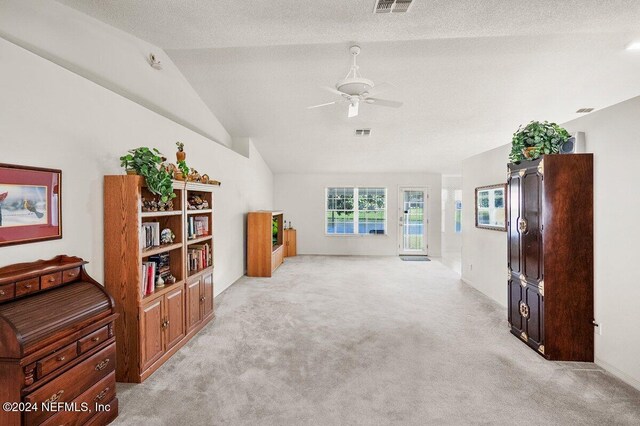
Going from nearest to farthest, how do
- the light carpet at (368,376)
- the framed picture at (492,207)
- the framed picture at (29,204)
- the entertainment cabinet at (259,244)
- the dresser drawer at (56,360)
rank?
the dresser drawer at (56,360) < the framed picture at (29,204) < the light carpet at (368,376) < the framed picture at (492,207) < the entertainment cabinet at (259,244)

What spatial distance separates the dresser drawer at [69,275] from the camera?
215cm

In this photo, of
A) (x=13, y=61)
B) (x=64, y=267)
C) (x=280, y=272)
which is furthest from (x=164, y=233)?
(x=280, y=272)

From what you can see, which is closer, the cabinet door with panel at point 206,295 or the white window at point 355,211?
the cabinet door with panel at point 206,295

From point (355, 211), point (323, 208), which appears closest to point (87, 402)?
point (323, 208)

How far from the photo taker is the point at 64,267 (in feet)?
6.96

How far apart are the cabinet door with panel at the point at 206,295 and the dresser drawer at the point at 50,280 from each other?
170cm

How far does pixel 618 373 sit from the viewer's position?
105 inches

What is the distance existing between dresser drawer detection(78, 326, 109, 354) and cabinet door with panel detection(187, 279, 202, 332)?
1.19 meters

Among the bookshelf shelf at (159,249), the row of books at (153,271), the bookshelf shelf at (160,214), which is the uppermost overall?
the bookshelf shelf at (160,214)

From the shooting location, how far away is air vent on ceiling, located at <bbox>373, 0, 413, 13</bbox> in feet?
7.64

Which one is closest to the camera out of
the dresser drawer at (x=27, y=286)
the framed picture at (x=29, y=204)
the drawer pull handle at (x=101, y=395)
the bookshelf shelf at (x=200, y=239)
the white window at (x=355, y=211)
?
the dresser drawer at (x=27, y=286)

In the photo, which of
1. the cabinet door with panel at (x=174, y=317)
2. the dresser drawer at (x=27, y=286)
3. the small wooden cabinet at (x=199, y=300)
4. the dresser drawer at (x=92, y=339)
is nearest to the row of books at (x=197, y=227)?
the small wooden cabinet at (x=199, y=300)

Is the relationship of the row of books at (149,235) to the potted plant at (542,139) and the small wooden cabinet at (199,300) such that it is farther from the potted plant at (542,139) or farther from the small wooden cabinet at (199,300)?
the potted plant at (542,139)

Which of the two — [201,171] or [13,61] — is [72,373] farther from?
[201,171]
